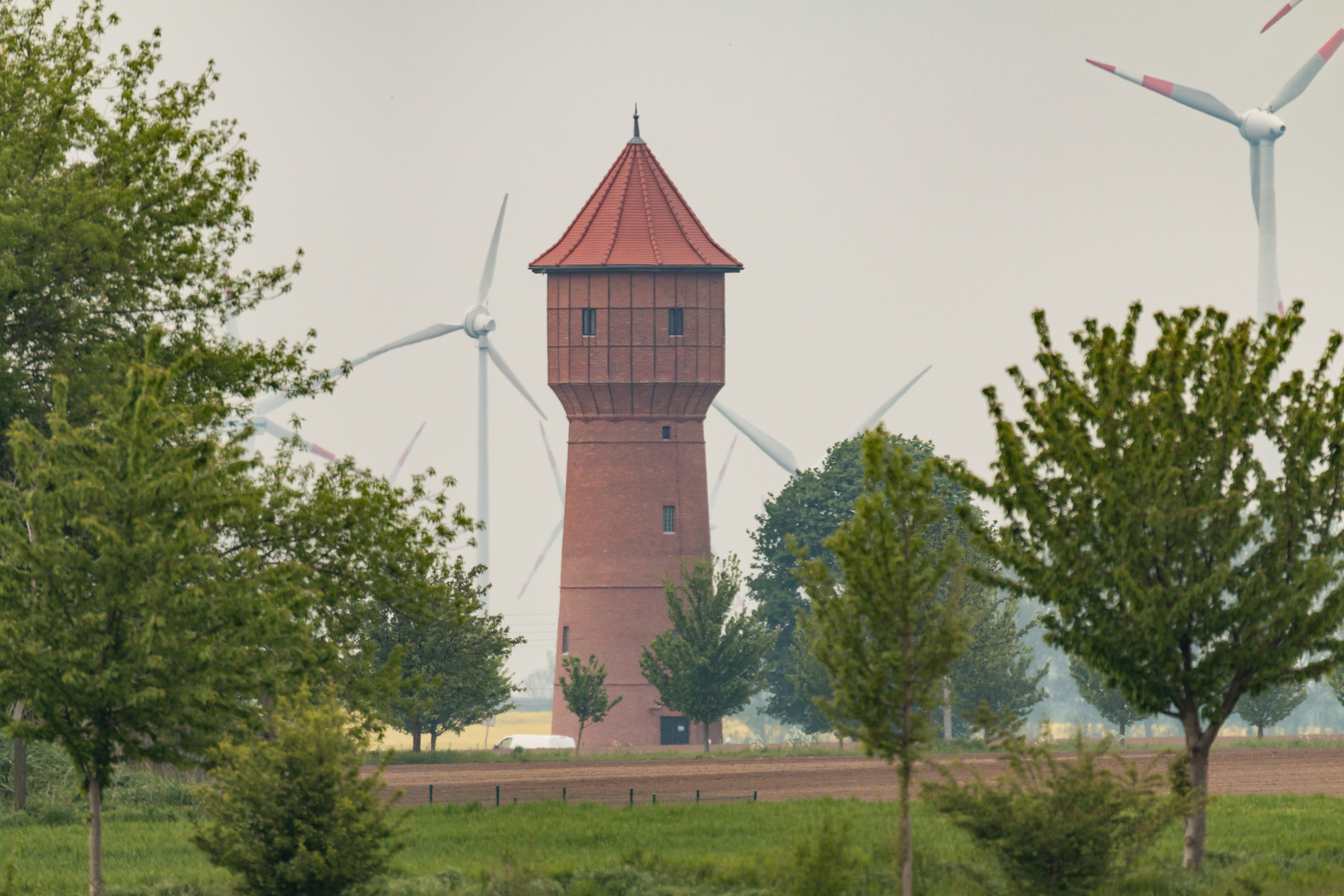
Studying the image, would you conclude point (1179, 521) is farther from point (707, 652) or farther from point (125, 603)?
point (707, 652)

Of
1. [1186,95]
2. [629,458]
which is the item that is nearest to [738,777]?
[629,458]

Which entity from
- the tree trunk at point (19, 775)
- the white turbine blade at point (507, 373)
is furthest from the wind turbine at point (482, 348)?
the tree trunk at point (19, 775)

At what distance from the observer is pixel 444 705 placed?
64938 mm

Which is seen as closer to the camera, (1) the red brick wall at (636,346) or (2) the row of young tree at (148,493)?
(2) the row of young tree at (148,493)

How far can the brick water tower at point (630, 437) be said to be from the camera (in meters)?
78.4

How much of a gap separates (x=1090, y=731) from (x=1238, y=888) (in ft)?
427

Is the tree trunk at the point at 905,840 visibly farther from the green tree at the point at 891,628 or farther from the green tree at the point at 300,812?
the green tree at the point at 300,812

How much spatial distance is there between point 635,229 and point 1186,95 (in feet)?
89.3

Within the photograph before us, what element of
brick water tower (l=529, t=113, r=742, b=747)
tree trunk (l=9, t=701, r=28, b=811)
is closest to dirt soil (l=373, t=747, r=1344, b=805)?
tree trunk (l=9, t=701, r=28, b=811)

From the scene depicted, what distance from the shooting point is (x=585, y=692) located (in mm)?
73000

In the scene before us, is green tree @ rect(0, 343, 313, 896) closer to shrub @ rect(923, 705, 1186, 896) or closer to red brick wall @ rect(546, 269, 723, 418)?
shrub @ rect(923, 705, 1186, 896)

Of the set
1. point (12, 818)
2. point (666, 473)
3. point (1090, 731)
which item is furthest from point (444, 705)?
point (1090, 731)

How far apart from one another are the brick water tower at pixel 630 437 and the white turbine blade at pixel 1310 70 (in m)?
28.1

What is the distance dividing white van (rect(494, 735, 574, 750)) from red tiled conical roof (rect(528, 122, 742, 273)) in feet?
67.1
